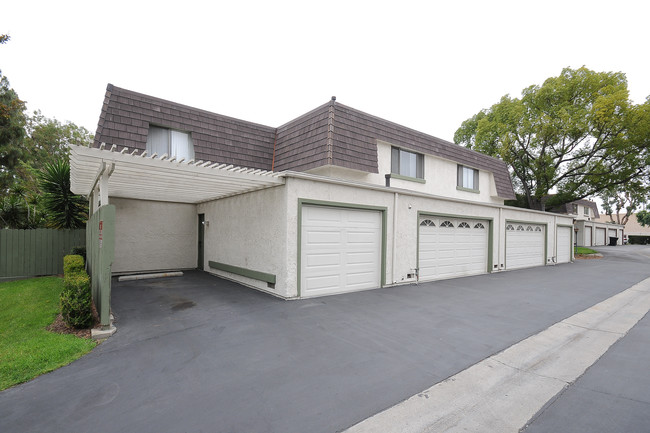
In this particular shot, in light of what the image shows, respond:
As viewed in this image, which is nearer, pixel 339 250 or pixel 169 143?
pixel 339 250

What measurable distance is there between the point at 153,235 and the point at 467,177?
14799 millimetres

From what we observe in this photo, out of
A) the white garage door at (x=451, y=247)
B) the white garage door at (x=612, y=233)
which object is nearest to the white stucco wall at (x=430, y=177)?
the white garage door at (x=451, y=247)

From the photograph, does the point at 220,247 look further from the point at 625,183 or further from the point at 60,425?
the point at 625,183

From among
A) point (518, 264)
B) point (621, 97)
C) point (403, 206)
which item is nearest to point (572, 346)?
point (403, 206)

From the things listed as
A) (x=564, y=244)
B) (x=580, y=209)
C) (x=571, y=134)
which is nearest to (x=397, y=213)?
(x=564, y=244)

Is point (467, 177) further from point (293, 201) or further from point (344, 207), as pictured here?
point (293, 201)

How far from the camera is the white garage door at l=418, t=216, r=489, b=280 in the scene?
10430mm

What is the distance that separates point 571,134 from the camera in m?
20.6

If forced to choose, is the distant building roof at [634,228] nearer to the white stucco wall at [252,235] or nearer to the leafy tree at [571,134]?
the leafy tree at [571,134]

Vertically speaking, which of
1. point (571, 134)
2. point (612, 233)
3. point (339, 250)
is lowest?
point (612, 233)

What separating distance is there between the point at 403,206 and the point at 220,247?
253 inches

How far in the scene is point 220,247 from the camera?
34.7 feet

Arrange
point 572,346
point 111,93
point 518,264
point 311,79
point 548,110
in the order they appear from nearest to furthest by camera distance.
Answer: point 572,346, point 111,93, point 518,264, point 311,79, point 548,110

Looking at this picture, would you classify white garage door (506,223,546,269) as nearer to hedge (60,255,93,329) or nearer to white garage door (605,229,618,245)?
hedge (60,255,93,329)
